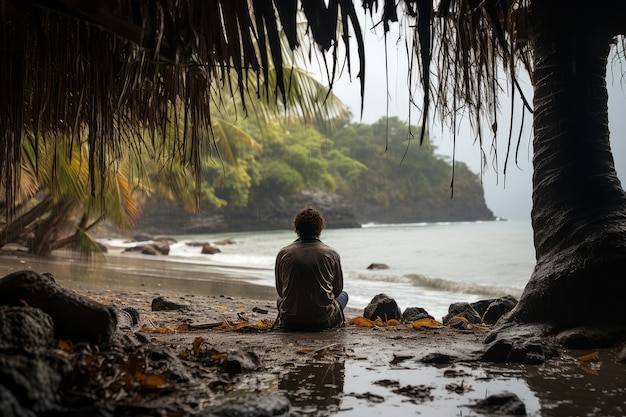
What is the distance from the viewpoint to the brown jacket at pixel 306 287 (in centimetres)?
452

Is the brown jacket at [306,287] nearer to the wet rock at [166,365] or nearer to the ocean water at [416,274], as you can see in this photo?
the wet rock at [166,365]

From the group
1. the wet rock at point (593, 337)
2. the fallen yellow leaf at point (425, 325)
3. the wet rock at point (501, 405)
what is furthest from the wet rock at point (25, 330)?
the fallen yellow leaf at point (425, 325)

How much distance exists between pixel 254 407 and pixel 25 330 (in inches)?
36.4

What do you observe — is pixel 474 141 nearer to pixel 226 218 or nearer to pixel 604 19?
pixel 604 19

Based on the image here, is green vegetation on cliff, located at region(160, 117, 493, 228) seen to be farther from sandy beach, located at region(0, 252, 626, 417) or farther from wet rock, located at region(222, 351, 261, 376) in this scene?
wet rock, located at region(222, 351, 261, 376)

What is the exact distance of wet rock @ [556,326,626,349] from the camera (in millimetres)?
3396

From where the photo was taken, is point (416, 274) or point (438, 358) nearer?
point (438, 358)

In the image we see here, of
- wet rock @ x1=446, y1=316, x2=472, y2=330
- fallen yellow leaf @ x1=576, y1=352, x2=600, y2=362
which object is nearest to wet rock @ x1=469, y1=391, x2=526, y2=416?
fallen yellow leaf @ x1=576, y1=352, x2=600, y2=362

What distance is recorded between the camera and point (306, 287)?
178 inches

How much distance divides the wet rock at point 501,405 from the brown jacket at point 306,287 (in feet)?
7.43

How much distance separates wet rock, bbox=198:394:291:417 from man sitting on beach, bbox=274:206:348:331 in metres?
2.23

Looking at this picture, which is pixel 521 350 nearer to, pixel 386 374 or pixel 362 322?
pixel 386 374

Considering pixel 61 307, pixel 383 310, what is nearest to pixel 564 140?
pixel 383 310

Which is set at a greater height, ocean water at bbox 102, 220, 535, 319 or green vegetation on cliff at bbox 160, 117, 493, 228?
green vegetation on cliff at bbox 160, 117, 493, 228
